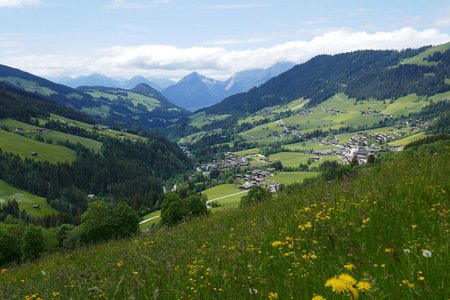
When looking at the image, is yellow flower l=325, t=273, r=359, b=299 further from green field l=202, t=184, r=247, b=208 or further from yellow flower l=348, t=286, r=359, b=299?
green field l=202, t=184, r=247, b=208

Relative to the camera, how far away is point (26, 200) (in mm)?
170500

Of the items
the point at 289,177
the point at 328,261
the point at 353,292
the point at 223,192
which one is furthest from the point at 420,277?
the point at 289,177

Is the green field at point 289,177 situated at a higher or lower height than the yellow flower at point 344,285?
lower

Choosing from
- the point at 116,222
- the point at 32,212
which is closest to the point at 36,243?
the point at 116,222

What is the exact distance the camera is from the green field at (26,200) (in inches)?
6339

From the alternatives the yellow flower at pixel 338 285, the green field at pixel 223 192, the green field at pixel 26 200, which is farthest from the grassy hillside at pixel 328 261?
the green field at pixel 26 200

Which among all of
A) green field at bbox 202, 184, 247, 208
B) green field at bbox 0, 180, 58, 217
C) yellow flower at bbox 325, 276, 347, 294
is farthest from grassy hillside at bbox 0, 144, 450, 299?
green field at bbox 0, 180, 58, 217

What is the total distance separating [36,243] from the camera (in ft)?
176

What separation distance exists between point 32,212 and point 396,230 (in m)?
176

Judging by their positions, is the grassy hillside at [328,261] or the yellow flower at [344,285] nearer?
the yellow flower at [344,285]

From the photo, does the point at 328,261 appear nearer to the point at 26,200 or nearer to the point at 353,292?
the point at 353,292

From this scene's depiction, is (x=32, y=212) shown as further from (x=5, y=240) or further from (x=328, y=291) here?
(x=328, y=291)

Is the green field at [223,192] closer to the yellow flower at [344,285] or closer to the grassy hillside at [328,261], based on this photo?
the grassy hillside at [328,261]

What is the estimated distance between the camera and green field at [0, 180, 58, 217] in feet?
528
